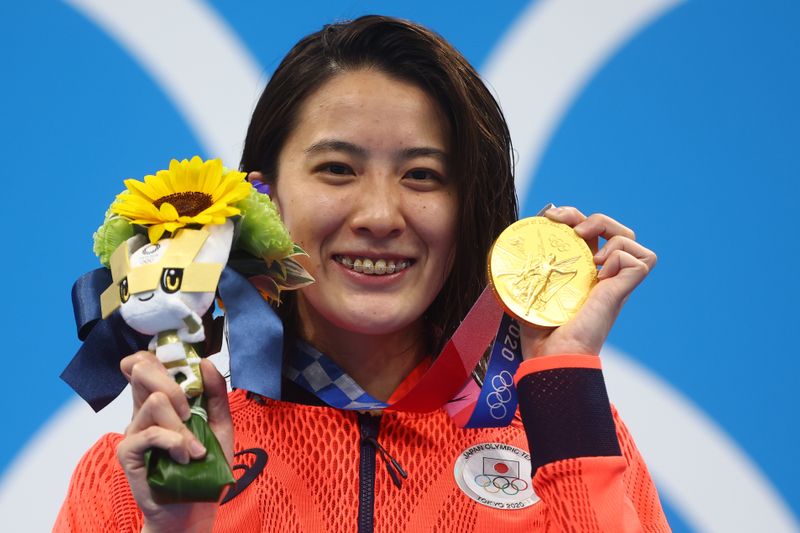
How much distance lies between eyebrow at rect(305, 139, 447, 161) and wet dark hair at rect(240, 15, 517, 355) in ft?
0.16

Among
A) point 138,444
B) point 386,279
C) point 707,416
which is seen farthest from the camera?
point 707,416

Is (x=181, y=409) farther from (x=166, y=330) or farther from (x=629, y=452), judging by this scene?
(x=629, y=452)

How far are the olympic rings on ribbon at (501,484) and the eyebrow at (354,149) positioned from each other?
448 mm

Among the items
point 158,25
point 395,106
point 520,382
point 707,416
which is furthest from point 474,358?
point 158,25

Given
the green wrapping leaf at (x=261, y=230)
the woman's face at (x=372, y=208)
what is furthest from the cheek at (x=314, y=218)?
the green wrapping leaf at (x=261, y=230)

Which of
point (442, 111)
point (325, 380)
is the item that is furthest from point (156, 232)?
point (442, 111)

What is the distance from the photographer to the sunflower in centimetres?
113

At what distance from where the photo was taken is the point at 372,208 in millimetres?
1426

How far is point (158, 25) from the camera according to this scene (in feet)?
7.03

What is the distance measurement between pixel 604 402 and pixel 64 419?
111 cm

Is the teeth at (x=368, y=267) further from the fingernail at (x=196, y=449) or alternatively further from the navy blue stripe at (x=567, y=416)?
the fingernail at (x=196, y=449)

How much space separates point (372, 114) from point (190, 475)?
61cm

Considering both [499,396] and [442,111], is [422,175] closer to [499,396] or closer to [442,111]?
[442,111]

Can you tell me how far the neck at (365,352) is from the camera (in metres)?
1.56
